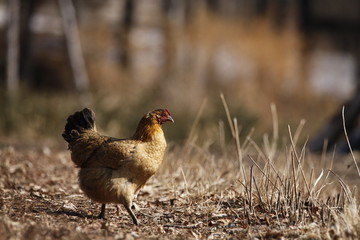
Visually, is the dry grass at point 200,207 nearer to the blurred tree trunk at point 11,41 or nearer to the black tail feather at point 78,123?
the black tail feather at point 78,123

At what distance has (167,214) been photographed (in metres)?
5.45

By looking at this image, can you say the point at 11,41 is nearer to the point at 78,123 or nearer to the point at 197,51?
the point at 197,51

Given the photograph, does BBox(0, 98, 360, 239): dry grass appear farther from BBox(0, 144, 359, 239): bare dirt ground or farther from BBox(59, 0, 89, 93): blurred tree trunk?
BBox(59, 0, 89, 93): blurred tree trunk

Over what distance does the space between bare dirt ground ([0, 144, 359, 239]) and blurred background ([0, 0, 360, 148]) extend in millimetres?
8963

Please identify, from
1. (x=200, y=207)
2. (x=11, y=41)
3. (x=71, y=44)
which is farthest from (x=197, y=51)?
(x=200, y=207)

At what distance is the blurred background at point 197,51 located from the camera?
1761 centimetres

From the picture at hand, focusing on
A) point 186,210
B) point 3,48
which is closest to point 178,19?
point 3,48

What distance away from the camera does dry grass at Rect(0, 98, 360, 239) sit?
4559 mm

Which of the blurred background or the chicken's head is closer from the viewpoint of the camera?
the chicken's head

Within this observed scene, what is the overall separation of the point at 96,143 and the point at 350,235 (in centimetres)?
215

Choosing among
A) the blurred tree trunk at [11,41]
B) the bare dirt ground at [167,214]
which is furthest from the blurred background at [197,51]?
the bare dirt ground at [167,214]

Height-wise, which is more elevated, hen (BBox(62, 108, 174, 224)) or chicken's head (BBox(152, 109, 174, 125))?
chicken's head (BBox(152, 109, 174, 125))

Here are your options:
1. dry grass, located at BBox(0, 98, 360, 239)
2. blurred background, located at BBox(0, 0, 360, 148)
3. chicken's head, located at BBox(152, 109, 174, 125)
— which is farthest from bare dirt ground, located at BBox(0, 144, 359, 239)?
blurred background, located at BBox(0, 0, 360, 148)

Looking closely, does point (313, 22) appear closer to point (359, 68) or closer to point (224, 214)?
point (359, 68)
